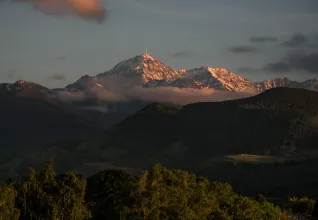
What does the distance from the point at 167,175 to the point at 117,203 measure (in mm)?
23768

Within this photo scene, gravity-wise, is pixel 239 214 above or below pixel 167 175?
below

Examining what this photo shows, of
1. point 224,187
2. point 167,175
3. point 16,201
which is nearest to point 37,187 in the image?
point 16,201

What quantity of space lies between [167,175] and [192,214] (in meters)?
24.6

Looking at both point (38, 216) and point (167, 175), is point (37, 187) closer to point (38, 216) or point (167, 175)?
point (38, 216)

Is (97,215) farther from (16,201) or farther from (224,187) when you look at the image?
(224,187)

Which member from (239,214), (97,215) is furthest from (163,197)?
(239,214)

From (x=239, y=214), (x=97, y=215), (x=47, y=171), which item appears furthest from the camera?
(x=47, y=171)

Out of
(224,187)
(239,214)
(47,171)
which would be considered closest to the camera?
(239,214)

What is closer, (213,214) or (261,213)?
(213,214)

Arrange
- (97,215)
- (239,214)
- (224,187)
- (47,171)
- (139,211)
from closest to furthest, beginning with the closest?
(139,211), (97,215), (239,214), (47,171), (224,187)

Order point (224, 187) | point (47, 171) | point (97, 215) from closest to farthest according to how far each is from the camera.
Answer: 1. point (97, 215)
2. point (47, 171)
3. point (224, 187)

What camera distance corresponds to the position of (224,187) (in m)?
177

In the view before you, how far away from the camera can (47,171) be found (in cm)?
15512

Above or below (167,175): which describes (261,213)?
below
